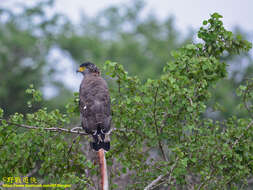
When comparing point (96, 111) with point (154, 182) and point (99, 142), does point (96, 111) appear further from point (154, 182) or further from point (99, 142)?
point (154, 182)

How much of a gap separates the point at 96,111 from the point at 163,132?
92cm

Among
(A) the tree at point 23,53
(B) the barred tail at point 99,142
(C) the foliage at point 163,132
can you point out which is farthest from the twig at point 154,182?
(A) the tree at point 23,53

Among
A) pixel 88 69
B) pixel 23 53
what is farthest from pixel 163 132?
pixel 23 53

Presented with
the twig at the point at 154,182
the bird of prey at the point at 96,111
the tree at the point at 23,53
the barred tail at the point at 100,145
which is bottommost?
the twig at the point at 154,182

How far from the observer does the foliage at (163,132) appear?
4750mm

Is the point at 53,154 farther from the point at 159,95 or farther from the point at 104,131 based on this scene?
the point at 159,95

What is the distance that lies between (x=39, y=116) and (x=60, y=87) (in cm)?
2112

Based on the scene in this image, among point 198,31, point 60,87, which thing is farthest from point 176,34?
point 198,31

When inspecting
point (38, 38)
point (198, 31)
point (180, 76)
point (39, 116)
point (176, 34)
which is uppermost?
point (176, 34)

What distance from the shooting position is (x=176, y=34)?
111 feet

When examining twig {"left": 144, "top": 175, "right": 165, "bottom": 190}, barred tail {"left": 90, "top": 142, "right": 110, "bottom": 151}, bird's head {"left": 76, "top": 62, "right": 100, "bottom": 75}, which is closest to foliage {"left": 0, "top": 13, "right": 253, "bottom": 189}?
twig {"left": 144, "top": 175, "right": 165, "bottom": 190}

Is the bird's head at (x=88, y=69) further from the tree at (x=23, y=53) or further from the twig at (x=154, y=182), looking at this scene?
the tree at (x=23, y=53)

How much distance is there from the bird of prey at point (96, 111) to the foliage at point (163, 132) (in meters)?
0.15

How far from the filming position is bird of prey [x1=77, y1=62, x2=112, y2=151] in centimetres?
484
